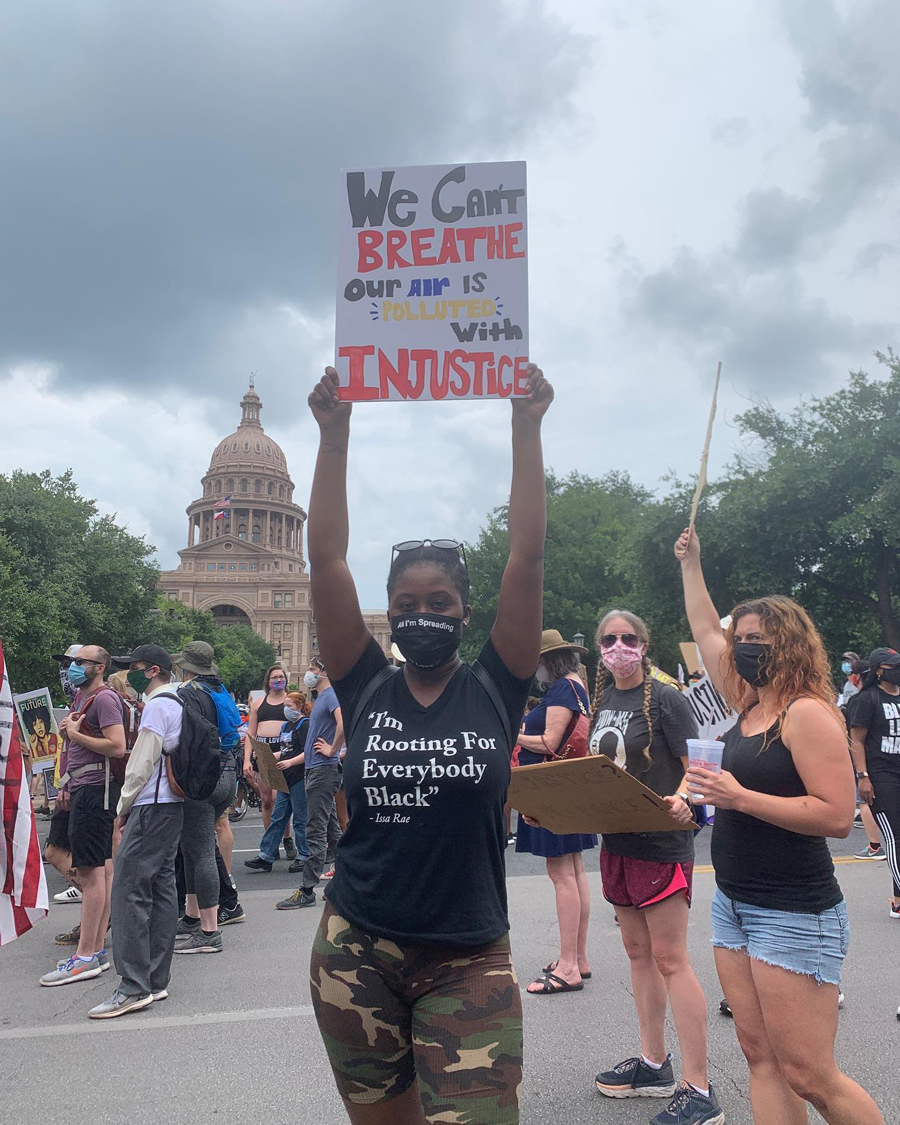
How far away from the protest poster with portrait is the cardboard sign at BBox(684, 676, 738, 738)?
6039mm

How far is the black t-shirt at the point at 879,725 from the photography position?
5816 mm

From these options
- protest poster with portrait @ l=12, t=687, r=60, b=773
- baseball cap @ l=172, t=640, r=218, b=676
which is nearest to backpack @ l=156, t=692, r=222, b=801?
baseball cap @ l=172, t=640, r=218, b=676

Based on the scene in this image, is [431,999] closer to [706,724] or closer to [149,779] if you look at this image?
[706,724]

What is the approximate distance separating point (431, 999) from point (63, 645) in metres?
34.3

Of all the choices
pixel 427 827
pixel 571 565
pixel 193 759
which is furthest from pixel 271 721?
pixel 571 565

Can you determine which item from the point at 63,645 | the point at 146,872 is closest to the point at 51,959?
the point at 146,872

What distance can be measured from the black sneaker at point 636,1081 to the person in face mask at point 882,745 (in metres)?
2.54

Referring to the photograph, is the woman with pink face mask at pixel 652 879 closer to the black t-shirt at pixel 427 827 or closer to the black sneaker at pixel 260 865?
the black t-shirt at pixel 427 827

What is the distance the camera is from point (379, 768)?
A: 2.14m

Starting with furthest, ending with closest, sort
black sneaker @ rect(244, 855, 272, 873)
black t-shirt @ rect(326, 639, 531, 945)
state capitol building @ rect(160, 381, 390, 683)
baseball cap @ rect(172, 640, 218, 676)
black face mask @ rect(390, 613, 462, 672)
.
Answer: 1. state capitol building @ rect(160, 381, 390, 683)
2. black sneaker @ rect(244, 855, 272, 873)
3. baseball cap @ rect(172, 640, 218, 676)
4. black face mask @ rect(390, 613, 462, 672)
5. black t-shirt @ rect(326, 639, 531, 945)

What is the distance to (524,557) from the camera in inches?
92.3

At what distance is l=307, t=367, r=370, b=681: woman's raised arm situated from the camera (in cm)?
236

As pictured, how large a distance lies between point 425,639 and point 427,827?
17.8 inches

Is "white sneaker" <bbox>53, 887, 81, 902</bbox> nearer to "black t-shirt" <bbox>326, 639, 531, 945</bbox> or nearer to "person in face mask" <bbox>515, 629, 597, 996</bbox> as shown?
"person in face mask" <bbox>515, 629, 597, 996</bbox>
